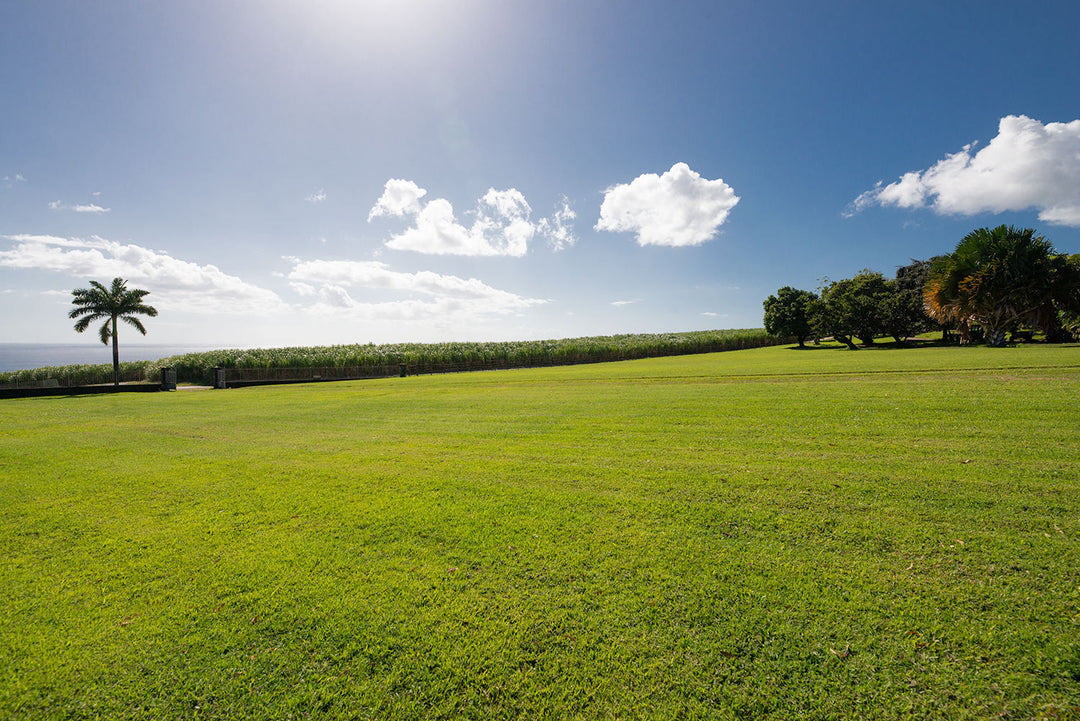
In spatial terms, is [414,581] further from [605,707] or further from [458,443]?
[458,443]

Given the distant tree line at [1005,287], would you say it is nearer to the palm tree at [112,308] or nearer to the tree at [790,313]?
the tree at [790,313]

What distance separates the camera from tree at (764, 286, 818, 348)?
52.3 m

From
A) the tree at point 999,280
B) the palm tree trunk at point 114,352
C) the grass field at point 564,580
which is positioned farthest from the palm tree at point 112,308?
the tree at point 999,280

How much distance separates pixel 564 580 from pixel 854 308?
5056 cm

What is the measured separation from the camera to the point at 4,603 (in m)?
3.62

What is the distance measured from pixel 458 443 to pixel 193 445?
602cm

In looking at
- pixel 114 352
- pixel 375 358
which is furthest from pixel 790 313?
pixel 114 352

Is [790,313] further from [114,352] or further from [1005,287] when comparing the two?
[114,352]

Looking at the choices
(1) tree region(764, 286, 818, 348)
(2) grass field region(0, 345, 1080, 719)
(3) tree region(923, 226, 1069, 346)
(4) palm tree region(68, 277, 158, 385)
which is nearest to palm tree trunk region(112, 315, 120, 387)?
(4) palm tree region(68, 277, 158, 385)

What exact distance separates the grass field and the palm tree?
1492 inches

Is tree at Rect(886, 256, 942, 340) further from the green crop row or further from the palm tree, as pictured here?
the palm tree

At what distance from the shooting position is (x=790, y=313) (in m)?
52.9

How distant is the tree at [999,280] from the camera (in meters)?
27.9

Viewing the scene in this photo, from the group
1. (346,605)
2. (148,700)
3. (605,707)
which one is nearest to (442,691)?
(605,707)
